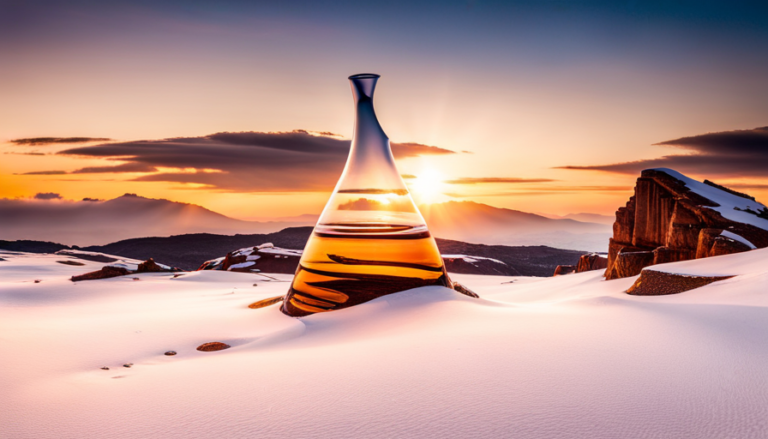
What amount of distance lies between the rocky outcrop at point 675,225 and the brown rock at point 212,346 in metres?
7.32

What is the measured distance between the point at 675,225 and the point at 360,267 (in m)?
6.45

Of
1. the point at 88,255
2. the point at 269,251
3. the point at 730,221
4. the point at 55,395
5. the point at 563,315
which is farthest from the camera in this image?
the point at 88,255

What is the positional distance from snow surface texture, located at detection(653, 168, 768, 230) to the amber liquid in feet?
20.9

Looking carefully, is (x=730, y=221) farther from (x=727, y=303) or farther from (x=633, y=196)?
(x=727, y=303)

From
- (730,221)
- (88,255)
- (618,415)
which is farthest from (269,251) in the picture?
(618,415)

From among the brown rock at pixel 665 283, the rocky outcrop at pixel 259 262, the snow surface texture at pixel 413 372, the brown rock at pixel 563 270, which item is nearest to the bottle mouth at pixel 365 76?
the snow surface texture at pixel 413 372

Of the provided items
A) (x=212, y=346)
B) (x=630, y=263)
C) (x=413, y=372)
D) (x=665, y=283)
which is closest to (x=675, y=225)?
(x=630, y=263)

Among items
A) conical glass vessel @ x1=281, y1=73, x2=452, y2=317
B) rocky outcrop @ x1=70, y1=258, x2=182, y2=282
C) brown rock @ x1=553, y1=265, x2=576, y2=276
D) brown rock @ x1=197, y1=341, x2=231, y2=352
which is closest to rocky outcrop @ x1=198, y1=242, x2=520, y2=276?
rocky outcrop @ x1=70, y1=258, x2=182, y2=282

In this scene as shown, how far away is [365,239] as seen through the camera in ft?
15.9

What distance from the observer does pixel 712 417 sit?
6.21ft

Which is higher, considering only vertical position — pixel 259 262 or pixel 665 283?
pixel 665 283

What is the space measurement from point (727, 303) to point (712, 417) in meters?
2.60

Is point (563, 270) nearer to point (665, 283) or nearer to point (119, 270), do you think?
point (665, 283)

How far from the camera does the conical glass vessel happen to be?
15.6ft
